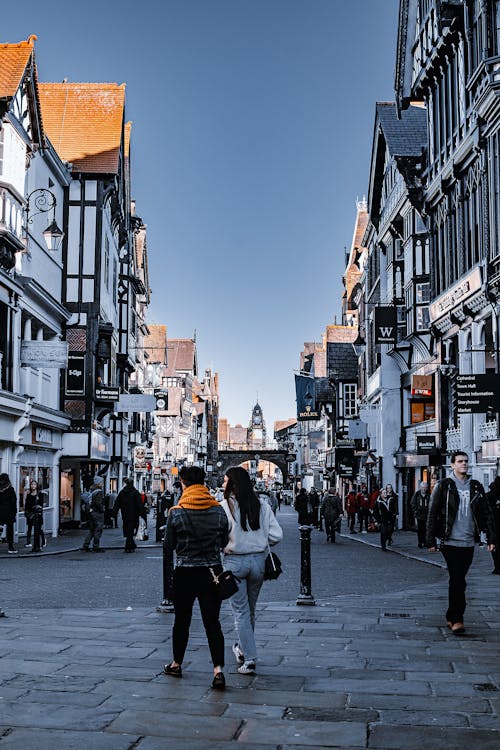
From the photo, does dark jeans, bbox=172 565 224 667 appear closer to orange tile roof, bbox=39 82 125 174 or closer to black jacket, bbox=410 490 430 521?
black jacket, bbox=410 490 430 521

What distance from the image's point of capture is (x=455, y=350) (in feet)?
96.9

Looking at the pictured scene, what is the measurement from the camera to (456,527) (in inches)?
399

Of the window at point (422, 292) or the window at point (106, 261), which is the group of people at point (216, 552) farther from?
the window at point (106, 261)

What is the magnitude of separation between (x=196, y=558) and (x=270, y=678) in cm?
118

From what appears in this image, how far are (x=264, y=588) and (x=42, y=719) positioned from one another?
9229 mm

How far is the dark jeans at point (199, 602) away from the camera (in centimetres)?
761

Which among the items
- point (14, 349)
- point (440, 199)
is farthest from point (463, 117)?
point (14, 349)

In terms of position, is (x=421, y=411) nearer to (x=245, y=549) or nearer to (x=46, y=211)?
(x=46, y=211)

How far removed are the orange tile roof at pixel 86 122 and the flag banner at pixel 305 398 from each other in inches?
1189

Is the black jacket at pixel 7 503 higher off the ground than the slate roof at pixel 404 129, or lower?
lower

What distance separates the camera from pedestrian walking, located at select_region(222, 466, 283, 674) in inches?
315

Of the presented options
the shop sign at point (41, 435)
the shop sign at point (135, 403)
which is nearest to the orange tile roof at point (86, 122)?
the shop sign at point (135, 403)

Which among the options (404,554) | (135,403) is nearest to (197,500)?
(404,554)

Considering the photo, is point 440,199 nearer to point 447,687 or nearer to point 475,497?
point 475,497
